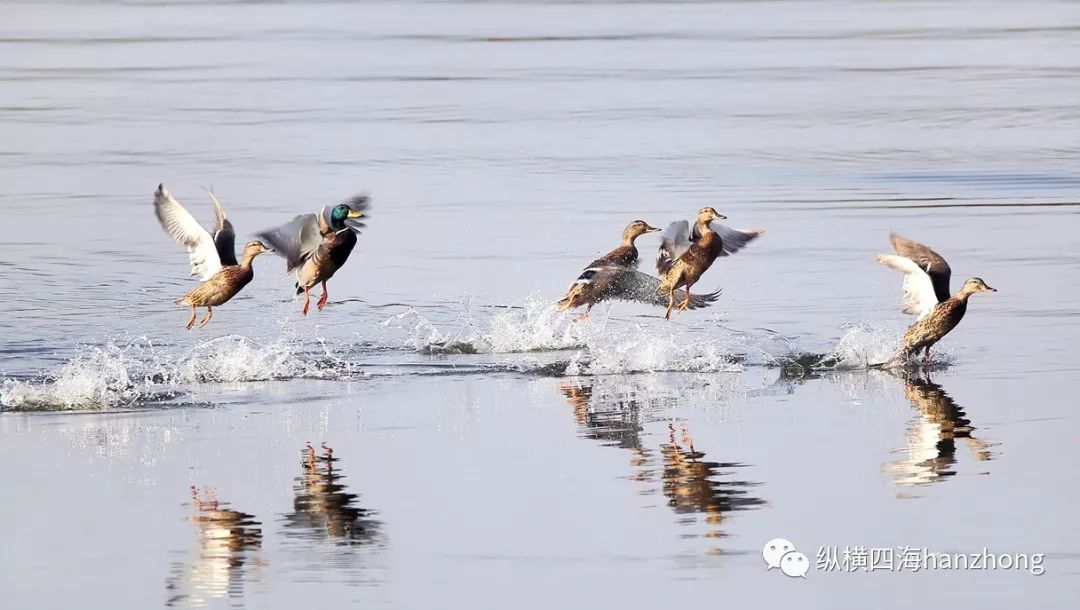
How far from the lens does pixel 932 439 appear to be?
9.62 meters

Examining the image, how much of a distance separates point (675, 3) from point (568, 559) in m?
41.7

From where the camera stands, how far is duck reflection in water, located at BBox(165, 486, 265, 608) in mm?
7238

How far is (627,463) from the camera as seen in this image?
915cm

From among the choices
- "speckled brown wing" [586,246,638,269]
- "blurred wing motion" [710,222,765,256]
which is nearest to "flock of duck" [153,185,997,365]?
"blurred wing motion" [710,222,765,256]

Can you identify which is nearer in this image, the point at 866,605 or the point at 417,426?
the point at 866,605

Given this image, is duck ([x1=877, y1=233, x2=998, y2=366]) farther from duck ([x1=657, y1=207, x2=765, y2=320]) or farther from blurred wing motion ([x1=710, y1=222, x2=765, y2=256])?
blurred wing motion ([x1=710, y1=222, x2=765, y2=256])

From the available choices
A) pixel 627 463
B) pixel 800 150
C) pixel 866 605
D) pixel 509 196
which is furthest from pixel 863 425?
pixel 800 150

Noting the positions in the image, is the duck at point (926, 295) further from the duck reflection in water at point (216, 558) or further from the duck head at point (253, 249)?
the duck reflection in water at point (216, 558)

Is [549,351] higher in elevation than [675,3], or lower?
lower

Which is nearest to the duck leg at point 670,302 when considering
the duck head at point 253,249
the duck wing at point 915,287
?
the duck wing at point 915,287

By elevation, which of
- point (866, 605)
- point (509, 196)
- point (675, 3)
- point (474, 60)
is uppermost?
point (675, 3)

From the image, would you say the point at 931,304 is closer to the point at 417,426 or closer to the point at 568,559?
the point at 417,426

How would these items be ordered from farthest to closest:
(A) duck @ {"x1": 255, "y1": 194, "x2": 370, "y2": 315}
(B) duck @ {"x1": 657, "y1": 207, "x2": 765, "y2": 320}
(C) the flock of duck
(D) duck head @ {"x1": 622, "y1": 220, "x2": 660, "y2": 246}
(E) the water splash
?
(D) duck head @ {"x1": 622, "y1": 220, "x2": 660, "y2": 246} → (B) duck @ {"x1": 657, "y1": 207, "x2": 765, "y2": 320} → (A) duck @ {"x1": 255, "y1": 194, "x2": 370, "y2": 315} → (C) the flock of duck → (E) the water splash

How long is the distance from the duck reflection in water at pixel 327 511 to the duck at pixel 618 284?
412 cm
